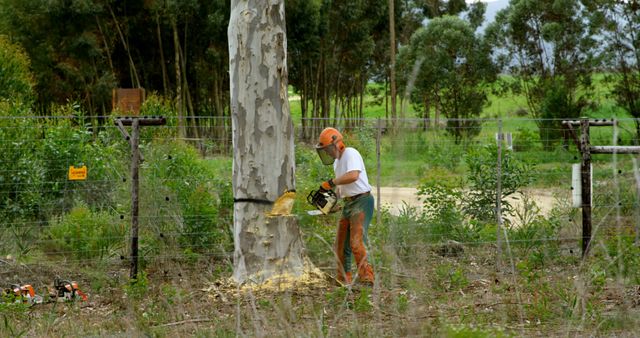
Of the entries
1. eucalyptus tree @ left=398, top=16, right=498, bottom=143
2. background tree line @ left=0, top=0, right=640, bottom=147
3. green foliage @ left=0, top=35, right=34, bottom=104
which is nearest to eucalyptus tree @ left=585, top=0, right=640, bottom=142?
background tree line @ left=0, top=0, right=640, bottom=147

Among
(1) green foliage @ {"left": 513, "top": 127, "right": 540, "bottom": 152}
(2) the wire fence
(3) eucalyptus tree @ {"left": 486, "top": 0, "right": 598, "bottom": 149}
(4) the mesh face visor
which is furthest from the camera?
(3) eucalyptus tree @ {"left": 486, "top": 0, "right": 598, "bottom": 149}

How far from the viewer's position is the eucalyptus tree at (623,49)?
1368 inches

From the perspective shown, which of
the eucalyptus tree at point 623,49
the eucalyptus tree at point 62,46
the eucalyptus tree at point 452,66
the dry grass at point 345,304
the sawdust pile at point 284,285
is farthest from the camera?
the eucalyptus tree at point 452,66

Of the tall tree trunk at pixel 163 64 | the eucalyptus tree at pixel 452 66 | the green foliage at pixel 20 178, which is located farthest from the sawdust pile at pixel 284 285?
the tall tree trunk at pixel 163 64

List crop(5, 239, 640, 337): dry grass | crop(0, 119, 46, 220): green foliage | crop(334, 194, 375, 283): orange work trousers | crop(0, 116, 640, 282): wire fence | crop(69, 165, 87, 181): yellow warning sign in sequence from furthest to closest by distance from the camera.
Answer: crop(0, 119, 46, 220): green foliage → crop(0, 116, 640, 282): wire fence → crop(69, 165, 87, 181): yellow warning sign → crop(334, 194, 375, 283): orange work trousers → crop(5, 239, 640, 337): dry grass

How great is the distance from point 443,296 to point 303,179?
5.92 m

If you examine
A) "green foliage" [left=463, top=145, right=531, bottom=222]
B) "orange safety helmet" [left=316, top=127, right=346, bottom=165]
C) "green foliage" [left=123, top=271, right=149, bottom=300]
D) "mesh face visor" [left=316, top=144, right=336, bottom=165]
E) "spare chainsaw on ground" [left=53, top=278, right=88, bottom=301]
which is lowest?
"spare chainsaw on ground" [left=53, top=278, right=88, bottom=301]

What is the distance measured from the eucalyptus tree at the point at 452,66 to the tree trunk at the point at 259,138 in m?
29.8

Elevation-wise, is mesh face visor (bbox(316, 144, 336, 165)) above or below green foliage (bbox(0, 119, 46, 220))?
above

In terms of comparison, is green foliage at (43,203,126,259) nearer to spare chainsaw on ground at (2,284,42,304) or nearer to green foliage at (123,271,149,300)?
spare chainsaw on ground at (2,284,42,304)

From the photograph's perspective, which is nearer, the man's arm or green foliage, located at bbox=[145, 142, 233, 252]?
the man's arm

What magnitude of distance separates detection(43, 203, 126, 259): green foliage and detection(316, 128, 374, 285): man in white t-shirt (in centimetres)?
312

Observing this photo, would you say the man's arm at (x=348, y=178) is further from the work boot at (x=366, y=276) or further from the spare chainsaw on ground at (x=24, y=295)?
the spare chainsaw on ground at (x=24, y=295)

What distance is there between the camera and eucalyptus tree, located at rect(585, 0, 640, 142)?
114ft
